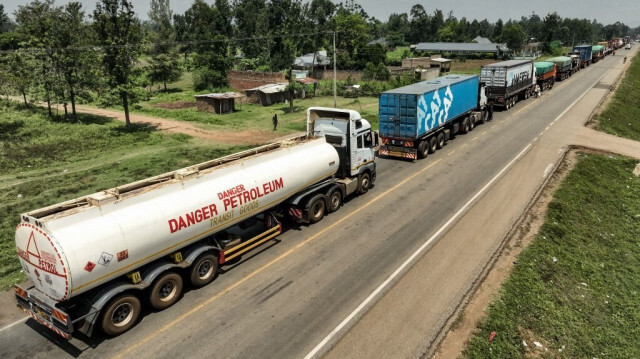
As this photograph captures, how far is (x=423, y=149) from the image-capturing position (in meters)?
25.4

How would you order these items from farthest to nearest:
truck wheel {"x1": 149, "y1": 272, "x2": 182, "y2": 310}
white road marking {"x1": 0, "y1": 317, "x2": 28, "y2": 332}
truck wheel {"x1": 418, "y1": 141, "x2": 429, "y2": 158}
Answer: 1. truck wheel {"x1": 418, "y1": 141, "x2": 429, "y2": 158}
2. truck wheel {"x1": 149, "y1": 272, "x2": 182, "y2": 310}
3. white road marking {"x1": 0, "y1": 317, "x2": 28, "y2": 332}

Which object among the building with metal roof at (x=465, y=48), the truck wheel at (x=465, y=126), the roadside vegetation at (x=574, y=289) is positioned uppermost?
the building with metal roof at (x=465, y=48)

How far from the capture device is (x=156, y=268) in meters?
11.3

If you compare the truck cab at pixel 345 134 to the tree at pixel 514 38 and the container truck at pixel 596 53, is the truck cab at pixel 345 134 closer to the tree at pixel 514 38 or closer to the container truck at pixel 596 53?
the container truck at pixel 596 53

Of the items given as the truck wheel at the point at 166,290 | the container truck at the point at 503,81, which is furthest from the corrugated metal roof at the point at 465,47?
the truck wheel at the point at 166,290

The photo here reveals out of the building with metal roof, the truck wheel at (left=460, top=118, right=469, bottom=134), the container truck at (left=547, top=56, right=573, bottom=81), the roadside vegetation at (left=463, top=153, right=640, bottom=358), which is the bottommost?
the roadside vegetation at (left=463, top=153, right=640, bottom=358)

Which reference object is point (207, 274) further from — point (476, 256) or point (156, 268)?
point (476, 256)

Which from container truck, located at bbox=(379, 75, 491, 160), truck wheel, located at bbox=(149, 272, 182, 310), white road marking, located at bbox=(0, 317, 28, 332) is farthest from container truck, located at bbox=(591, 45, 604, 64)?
white road marking, located at bbox=(0, 317, 28, 332)

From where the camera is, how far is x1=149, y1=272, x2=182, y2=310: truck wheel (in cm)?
1126

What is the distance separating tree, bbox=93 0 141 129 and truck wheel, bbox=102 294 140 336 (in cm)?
2794

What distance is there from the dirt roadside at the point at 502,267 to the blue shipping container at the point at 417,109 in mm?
7596

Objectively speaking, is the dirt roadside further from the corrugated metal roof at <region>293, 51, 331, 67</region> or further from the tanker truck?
the corrugated metal roof at <region>293, 51, 331, 67</region>

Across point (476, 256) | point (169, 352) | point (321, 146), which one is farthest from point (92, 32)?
point (476, 256)

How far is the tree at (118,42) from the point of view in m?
32.3
